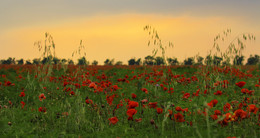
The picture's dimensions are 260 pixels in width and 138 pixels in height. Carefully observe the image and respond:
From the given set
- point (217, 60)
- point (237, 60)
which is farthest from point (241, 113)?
point (237, 60)

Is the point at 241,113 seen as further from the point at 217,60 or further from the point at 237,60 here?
the point at 237,60

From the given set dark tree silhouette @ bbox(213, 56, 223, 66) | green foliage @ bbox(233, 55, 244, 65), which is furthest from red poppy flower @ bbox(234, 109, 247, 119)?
green foliage @ bbox(233, 55, 244, 65)

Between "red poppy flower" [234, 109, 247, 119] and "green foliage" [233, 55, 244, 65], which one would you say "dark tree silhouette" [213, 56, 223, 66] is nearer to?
"green foliage" [233, 55, 244, 65]

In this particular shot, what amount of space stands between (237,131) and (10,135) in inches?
122

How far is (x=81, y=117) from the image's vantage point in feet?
13.7

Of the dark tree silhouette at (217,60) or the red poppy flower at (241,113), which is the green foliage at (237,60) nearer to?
the dark tree silhouette at (217,60)

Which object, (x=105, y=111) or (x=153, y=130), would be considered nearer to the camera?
(x=153, y=130)

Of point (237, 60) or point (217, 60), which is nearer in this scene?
point (217, 60)

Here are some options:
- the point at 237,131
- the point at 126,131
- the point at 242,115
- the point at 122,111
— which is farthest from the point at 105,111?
the point at 242,115

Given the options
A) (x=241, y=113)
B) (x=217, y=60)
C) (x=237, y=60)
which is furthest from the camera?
(x=237, y=60)

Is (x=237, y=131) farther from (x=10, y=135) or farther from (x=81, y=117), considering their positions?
(x=10, y=135)

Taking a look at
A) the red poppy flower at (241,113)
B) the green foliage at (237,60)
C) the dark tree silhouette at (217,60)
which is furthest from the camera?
the green foliage at (237,60)

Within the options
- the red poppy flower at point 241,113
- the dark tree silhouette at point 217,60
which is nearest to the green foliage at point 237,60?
the dark tree silhouette at point 217,60

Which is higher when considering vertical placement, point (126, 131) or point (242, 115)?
point (242, 115)
